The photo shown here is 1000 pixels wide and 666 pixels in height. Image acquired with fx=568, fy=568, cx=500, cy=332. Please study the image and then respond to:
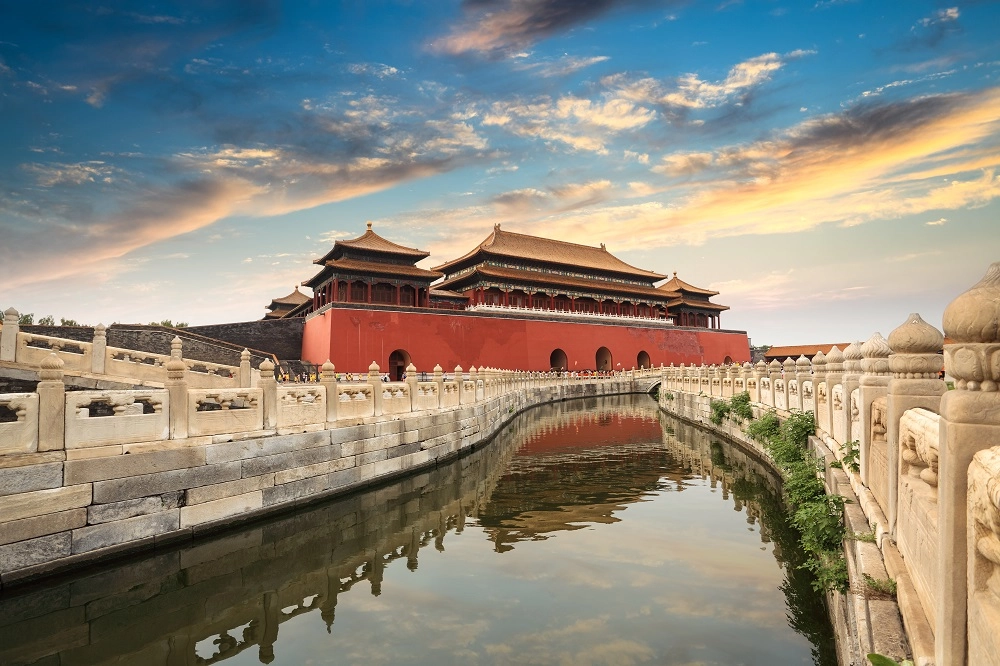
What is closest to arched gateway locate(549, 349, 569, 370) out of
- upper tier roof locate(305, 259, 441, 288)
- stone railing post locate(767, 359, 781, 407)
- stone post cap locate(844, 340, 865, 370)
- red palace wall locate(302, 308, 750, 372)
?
red palace wall locate(302, 308, 750, 372)

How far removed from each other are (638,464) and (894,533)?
30.9ft

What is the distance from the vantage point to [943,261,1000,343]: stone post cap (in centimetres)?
214

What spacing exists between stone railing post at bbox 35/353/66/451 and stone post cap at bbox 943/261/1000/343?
7.85 metres

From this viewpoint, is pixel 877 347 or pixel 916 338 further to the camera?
pixel 877 347

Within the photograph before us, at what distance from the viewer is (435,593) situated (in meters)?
6.20

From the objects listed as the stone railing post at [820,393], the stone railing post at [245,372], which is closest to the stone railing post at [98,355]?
the stone railing post at [245,372]

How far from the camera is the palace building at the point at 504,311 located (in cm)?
3028

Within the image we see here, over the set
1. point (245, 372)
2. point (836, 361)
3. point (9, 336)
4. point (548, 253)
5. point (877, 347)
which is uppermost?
point (548, 253)

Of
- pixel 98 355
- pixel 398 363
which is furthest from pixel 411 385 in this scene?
pixel 398 363

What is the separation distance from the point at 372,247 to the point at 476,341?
807cm

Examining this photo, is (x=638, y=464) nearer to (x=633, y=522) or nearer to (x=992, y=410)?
(x=633, y=522)

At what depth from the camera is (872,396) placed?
5.04 meters

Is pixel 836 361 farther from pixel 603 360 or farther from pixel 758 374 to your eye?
pixel 603 360

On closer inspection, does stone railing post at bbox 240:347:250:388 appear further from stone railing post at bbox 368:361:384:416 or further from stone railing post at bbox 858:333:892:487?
stone railing post at bbox 858:333:892:487
